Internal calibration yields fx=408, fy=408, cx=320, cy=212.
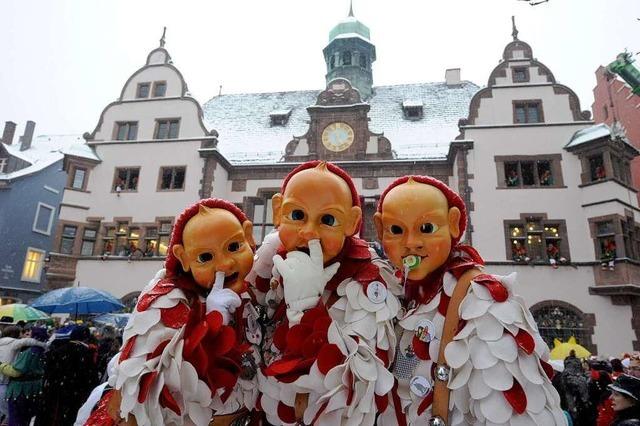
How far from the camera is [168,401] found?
6.75 feet

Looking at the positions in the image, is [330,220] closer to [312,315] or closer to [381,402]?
[312,315]

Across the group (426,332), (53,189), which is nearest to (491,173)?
(426,332)

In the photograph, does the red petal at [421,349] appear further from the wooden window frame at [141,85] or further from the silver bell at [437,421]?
the wooden window frame at [141,85]

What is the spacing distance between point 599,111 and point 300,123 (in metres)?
20.1

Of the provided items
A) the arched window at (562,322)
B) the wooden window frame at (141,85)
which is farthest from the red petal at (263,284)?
the wooden window frame at (141,85)

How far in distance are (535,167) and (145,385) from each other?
15.7 metres

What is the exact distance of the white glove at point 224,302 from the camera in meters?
2.27

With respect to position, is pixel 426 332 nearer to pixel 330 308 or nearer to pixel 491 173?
pixel 330 308

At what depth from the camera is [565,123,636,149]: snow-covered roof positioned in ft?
46.1

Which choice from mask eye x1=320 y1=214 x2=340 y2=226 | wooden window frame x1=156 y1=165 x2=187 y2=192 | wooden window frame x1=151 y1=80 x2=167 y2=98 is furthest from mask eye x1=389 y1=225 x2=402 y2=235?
wooden window frame x1=151 y1=80 x2=167 y2=98

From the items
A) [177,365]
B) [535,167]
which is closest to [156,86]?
[535,167]

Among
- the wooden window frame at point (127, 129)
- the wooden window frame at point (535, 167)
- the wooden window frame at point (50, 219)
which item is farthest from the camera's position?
the wooden window frame at point (50, 219)

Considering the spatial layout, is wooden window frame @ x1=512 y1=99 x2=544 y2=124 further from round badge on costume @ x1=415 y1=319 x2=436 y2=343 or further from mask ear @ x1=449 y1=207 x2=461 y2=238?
round badge on costume @ x1=415 y1=319 x2=436 y2=343

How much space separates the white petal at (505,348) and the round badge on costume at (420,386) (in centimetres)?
36
